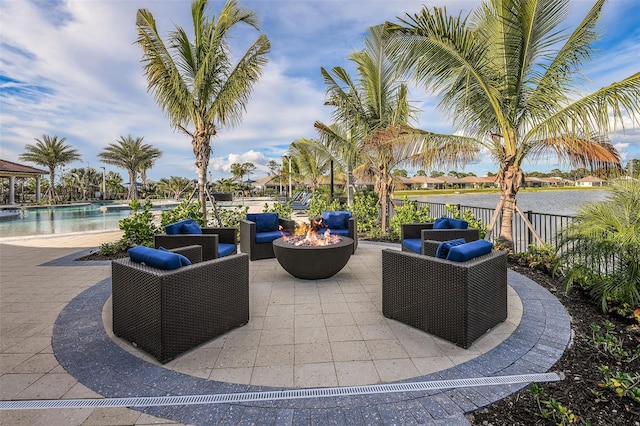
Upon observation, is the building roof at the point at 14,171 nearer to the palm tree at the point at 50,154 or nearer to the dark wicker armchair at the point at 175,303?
the palm tree at the point at 50,154

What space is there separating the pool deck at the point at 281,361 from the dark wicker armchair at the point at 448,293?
4.9 inches

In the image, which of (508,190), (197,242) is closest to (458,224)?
(508,190)

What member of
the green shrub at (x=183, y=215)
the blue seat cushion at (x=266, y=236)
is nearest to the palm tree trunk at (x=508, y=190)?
the blue seat cushion at (x=266, y=236)

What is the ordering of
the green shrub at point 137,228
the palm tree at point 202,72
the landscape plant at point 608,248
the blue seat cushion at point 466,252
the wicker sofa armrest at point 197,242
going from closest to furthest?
the blue seat cushion at point 466,252, the landscape plant at point 608,248, the wicker sofa armrest at point 197,242, the green shrub at point 137,228, the palm tree at point 202,72

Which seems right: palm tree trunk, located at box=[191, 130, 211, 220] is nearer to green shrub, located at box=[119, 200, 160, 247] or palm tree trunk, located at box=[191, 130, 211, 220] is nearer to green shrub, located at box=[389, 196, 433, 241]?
green shrub, located at box=[119, 200, 160, 247]

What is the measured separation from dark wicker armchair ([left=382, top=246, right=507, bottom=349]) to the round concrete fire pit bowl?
1151 mm

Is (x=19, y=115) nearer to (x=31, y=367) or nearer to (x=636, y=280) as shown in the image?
(x=31, y=367)

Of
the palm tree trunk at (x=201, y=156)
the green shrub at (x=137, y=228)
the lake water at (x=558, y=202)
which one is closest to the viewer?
the lake water at (x=558, y=202)

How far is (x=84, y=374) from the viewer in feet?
7.19

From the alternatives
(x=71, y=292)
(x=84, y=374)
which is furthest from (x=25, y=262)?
(x=84, y=374)

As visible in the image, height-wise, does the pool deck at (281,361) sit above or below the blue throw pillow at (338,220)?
below

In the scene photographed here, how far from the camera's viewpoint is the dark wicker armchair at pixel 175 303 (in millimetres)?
2283

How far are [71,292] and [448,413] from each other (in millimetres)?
4606

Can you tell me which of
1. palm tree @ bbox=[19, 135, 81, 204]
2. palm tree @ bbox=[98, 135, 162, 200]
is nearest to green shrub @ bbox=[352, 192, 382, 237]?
palm tree @ bbox=[19, 135, 81, 204]
